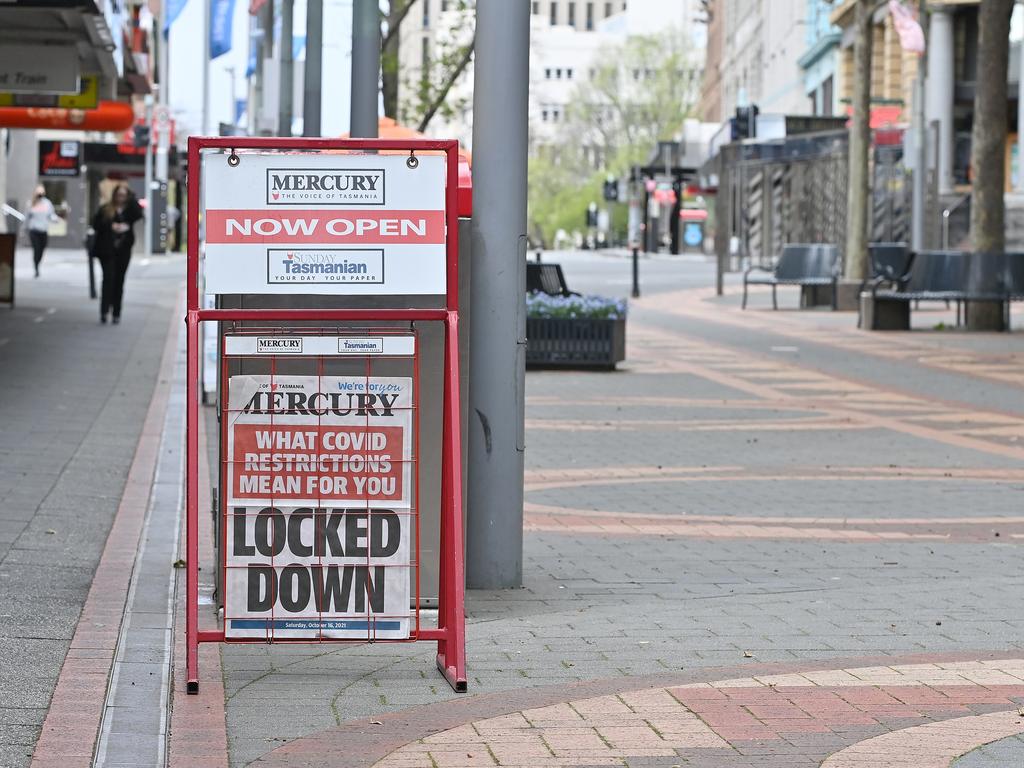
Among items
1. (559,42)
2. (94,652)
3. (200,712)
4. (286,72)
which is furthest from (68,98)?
(559,42)

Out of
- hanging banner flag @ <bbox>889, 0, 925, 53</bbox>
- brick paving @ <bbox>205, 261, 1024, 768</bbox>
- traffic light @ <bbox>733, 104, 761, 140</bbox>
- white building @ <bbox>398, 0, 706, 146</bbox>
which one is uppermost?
white building @ <bbox>398, 0, 706, 146</bbox>

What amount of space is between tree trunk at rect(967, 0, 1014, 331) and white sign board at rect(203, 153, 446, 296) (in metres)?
21.8

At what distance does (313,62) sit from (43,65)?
20.4 feet

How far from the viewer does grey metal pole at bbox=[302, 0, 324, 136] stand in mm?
18172

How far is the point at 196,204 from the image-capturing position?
6.34 m

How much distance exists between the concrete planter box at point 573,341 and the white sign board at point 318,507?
13860 mm

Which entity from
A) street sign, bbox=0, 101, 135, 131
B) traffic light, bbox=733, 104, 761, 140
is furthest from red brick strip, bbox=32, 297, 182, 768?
traffic light, bbox=733, 104, 761, 140

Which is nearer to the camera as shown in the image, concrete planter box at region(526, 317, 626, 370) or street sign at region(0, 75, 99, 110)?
concrete planter box at region(526, 317, 626, 370)

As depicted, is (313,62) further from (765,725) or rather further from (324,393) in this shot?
(765,725)

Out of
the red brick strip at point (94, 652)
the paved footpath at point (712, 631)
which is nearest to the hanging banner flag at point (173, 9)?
the paved footpath at point (712, 631)

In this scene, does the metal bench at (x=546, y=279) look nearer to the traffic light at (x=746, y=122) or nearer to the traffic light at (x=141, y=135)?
the traffic light at (x=746, y=122)

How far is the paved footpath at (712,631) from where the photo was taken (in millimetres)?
5301

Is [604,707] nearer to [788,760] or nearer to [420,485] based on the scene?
[788,760]

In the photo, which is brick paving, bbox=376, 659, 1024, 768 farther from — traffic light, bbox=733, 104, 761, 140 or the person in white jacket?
traffic light, bbox=733, 104, 761, 140
